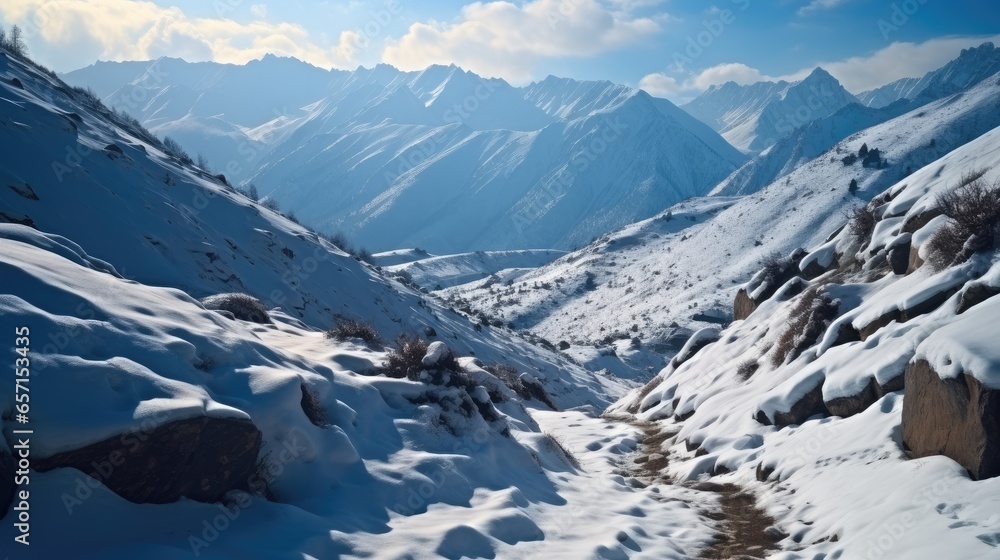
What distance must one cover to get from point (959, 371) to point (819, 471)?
315cm

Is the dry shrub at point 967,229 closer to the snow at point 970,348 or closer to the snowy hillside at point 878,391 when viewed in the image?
the snowy hillside at point 878,391

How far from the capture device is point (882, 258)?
16.9 m

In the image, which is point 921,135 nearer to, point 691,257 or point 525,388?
point 691,257

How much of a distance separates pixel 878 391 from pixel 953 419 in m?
3.02

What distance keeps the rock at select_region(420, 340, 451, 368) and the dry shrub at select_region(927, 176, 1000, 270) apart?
35.6 feet

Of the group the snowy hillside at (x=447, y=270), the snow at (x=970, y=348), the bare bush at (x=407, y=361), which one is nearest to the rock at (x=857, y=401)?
the snow at (x=970, y=348)

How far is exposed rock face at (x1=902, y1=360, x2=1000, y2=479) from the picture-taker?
24.5ft

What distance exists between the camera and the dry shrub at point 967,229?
38.6 ft

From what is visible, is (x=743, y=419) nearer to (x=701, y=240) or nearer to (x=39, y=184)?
(x=39, y=184)

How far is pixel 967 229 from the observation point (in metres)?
12.3

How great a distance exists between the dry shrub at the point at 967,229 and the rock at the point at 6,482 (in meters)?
15.5

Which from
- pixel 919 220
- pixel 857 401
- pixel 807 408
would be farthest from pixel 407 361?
pixel 919 220

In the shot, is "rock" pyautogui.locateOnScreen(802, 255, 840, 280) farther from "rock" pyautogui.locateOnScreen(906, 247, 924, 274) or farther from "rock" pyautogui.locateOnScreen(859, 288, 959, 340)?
"rock" pyautogui.locateOnScreen(859, 288, 959, 340)

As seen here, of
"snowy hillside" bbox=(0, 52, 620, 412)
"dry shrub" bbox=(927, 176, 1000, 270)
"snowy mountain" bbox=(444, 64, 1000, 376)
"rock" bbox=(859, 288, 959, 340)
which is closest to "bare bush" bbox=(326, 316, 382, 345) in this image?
"snowy hillside" bbox=(0, 52, 620, 412)
